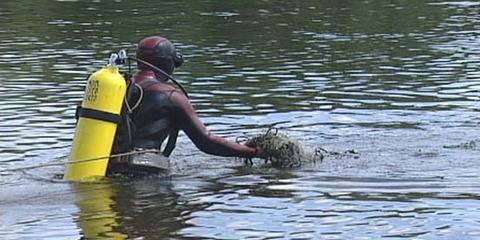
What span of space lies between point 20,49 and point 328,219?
45.4ft

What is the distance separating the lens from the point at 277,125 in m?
13.4

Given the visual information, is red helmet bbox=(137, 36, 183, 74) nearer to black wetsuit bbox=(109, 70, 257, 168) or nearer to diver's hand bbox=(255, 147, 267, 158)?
black wetsuit bbox=(109, 70, 257, 168)

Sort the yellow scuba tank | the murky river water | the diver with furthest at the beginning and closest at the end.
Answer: the diver
the yellow scuba tank
the murky river water

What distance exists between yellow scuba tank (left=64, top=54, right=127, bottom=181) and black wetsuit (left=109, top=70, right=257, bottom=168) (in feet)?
0.90

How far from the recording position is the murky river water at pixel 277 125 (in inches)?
343

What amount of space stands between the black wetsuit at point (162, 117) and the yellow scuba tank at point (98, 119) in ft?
Result: 0.90

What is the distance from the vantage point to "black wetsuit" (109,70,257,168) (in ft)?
32.8

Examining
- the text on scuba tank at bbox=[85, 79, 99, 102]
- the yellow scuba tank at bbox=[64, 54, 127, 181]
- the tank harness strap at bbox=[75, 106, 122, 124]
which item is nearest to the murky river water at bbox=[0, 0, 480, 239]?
the yellow scuba tank at bbox=[64, 54, 127, 181]

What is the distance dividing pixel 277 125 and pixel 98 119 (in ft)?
13.3

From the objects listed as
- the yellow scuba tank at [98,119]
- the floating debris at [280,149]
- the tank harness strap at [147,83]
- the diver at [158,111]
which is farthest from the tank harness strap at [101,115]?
the floating debris at [280,149]

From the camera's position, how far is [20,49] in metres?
21.6

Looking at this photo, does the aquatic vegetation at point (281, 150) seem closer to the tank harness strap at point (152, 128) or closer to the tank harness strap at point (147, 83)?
the tank harness strap at point (152, 128)

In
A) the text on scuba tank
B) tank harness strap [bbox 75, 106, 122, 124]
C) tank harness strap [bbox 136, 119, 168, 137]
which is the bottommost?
tank harness strap [bbox 136, 119, 168, 137]

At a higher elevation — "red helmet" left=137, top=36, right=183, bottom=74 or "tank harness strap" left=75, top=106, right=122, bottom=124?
"red helmet" left=137, top=36, right=183, bottom=74
